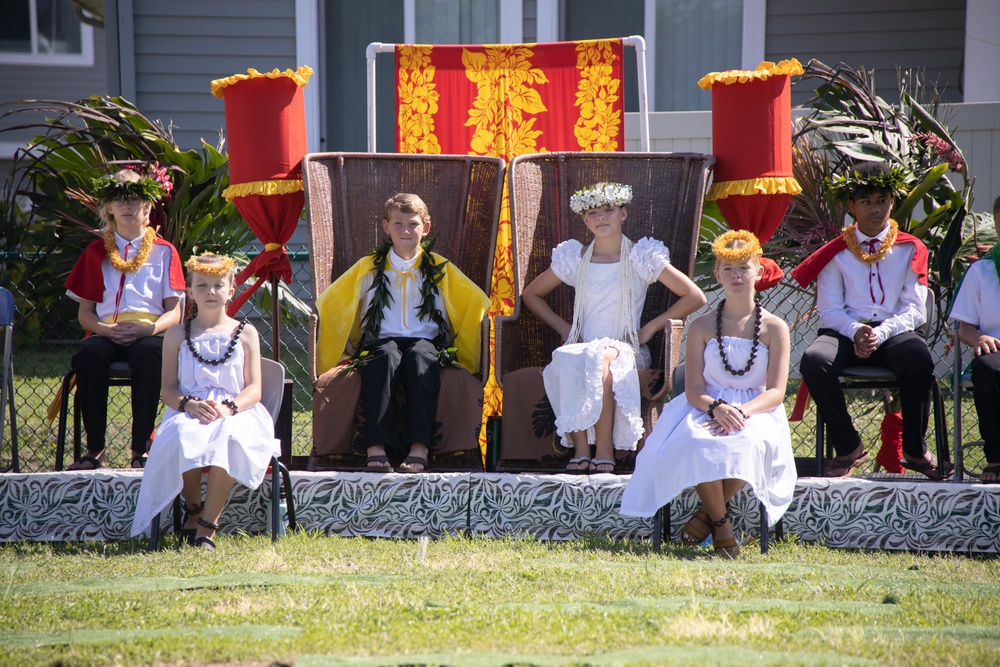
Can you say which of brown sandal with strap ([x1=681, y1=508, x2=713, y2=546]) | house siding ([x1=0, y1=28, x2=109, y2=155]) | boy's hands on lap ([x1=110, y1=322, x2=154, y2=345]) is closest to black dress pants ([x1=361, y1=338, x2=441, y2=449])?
boy's hands on lap ([x1=110, y1=322, x2=154, y2=345])

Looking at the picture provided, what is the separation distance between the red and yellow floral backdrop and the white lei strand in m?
0.95

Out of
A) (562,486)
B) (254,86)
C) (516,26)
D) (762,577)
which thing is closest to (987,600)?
(762,577)

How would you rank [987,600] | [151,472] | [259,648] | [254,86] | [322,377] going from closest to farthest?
[259,648] → [987,600] → [151,472] → [322,377] → [254,86]

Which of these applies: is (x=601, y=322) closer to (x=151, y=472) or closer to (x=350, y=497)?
(x=350, y=497)

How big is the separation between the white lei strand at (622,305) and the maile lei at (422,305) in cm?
Answer: 55

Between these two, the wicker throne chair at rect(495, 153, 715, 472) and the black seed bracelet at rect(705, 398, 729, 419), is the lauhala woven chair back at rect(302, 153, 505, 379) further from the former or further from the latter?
the black seed bracelet at rect(705, 398, 729, 419)

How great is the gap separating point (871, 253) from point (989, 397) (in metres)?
0.82

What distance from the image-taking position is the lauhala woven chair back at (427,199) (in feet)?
17.0

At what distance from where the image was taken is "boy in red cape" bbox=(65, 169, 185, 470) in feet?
15.3

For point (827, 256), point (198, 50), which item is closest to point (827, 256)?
point (827, 256)

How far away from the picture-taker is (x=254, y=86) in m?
5.05

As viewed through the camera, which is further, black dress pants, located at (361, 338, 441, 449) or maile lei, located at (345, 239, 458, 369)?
maile lei, located at (345, 239, 458, 369)

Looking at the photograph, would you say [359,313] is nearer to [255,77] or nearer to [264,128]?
[264,128]

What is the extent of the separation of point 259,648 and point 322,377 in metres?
1.93
